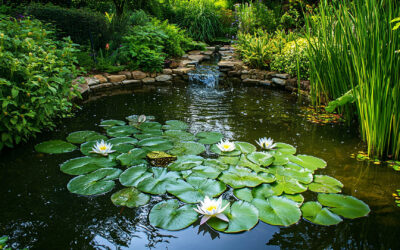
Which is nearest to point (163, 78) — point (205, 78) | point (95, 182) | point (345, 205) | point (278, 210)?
point (205, 78)

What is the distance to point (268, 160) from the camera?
2578 millimetres

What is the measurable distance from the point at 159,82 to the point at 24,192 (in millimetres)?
3849

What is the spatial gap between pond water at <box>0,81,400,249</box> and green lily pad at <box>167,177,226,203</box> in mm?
192

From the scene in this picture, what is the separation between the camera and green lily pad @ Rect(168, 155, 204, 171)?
2.47m

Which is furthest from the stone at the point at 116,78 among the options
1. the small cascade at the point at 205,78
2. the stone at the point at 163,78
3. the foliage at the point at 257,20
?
the foliage at the point at 257,20

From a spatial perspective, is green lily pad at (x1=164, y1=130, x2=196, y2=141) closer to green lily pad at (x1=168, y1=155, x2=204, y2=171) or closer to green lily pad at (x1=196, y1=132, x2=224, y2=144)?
green lily pad at (x1=196, y1=132, x2=224, y2=144)

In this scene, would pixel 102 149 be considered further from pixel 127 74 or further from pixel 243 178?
pixel 127 74

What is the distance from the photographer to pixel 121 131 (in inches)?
125

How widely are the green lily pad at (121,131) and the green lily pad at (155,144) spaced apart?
292mm

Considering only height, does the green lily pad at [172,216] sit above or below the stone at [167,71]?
below

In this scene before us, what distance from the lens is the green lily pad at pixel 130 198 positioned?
6.70 feet

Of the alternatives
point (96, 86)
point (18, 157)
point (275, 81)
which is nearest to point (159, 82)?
point (96, 86)

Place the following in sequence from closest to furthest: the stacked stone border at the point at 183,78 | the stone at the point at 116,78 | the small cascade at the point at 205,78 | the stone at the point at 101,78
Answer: the stacked stone border at the point at 183,78 → the stone at the point at 101,78 → the stone at the point at 116,78 → the small cascade at the point at 205,78

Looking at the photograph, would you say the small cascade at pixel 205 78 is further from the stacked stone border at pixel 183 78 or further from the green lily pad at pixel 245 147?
the green lily pad at pixel 245 147
